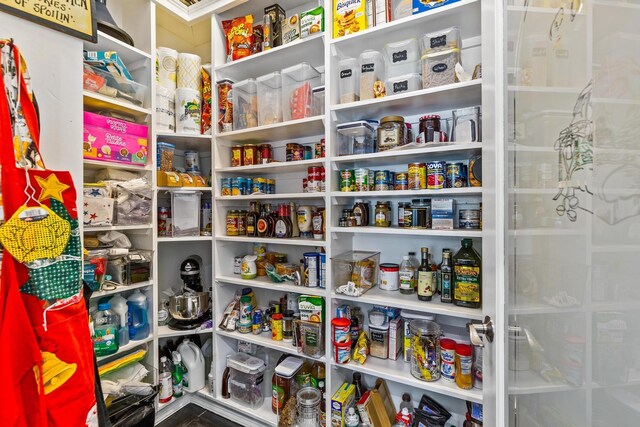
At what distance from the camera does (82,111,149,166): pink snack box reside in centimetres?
140

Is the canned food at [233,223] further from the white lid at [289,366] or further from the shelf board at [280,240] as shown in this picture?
the white lid at [289,366]

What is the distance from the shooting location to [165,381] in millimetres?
1782

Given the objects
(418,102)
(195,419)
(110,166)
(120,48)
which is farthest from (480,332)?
(120,48)

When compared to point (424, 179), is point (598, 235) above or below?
below

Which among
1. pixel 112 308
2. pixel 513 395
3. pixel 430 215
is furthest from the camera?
pixel 112 308

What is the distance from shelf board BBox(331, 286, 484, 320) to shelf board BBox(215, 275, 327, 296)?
5.0 inches

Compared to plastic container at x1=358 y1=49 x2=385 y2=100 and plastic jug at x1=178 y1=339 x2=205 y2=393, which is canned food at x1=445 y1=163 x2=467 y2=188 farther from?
plastic jug at x1=178 y1=339 x2=205 y2=393

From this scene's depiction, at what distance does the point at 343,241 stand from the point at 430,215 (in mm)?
493

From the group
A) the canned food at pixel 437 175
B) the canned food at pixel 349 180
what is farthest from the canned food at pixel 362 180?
the canned food at pixel 437 175

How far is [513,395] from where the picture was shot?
598 mm

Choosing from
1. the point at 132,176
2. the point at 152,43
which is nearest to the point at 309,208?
the point at 132,176

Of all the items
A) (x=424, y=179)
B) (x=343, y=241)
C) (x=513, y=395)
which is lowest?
(x=513, y=395)

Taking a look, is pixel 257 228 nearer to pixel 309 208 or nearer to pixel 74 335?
pixel 309 208

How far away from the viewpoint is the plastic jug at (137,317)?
1.63m
